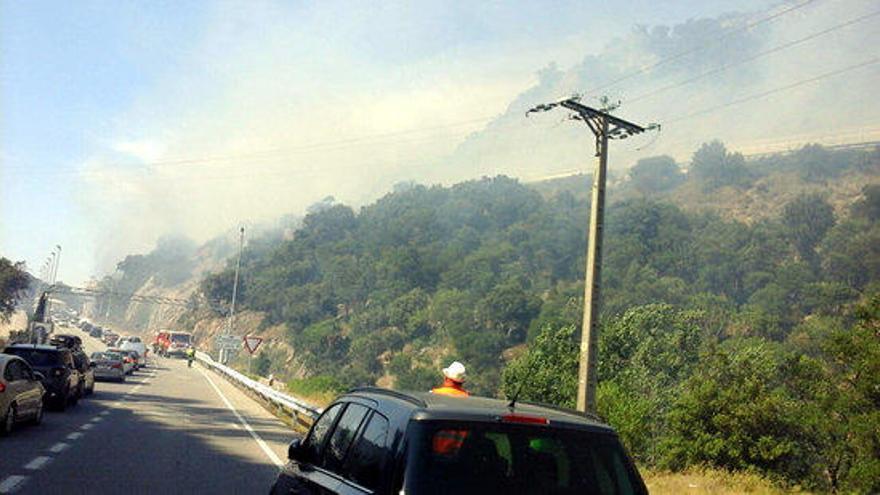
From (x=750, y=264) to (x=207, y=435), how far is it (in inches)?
4809

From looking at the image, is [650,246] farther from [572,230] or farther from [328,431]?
[328,431]

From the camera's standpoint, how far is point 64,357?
21625mm

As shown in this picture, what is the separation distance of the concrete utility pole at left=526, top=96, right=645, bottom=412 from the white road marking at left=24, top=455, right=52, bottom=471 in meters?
11.4

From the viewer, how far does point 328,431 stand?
5676mm

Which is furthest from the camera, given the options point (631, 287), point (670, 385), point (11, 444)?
point (631, 287)

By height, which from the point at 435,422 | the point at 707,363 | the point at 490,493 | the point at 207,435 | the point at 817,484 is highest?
the point at 435,422

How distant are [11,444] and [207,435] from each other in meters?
4.81

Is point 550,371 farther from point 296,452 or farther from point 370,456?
point 370,456

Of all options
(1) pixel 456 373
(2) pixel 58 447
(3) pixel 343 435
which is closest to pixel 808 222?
(2) pixel 58 447

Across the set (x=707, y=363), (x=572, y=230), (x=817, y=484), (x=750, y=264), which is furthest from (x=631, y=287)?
(x=817, y=484)

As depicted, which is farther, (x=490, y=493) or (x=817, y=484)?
(x=817, y=484)

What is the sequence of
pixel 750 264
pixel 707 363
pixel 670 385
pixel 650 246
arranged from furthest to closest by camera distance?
1. pixel 650 246
2. pixel 750 264
3. pixel 670 385
4. pixel 707 363

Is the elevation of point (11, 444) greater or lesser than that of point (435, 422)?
lesser

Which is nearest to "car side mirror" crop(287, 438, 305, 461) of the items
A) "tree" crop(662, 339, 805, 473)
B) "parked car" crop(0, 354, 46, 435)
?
"parked car" crop(0, 354, 46, 435)
